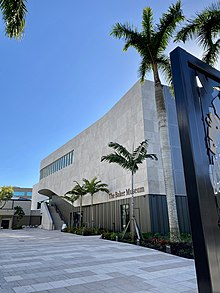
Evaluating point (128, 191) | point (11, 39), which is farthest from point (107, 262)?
point (128, 191)

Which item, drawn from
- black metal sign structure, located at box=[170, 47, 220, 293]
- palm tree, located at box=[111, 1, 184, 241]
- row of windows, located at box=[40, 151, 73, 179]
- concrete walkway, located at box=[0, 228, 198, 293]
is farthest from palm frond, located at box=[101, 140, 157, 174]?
row of windows, located at box=[40, 151, 73, 179]

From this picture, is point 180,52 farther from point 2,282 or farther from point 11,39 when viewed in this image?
point 11,39

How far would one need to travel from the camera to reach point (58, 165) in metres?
38.7

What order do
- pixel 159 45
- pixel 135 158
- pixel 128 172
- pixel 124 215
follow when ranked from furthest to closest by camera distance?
pixel 128 172 < pixel 124 215 < pixel 135 158 < pixel 159 45

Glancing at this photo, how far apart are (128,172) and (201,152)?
1732 centimetres

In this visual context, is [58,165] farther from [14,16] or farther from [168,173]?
[14,16]

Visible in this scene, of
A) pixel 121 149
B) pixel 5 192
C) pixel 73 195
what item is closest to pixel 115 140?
pixel 121 149

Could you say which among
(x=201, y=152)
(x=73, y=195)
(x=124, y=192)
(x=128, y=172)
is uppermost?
(x=128, y=172)

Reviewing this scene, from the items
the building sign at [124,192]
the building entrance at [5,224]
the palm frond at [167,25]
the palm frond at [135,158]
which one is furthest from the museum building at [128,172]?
the building entrance at [5,224]

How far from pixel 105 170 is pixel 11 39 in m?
17.7

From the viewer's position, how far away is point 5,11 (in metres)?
7.43

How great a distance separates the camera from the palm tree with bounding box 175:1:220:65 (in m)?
11.0

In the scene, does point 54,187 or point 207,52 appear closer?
point 207,52

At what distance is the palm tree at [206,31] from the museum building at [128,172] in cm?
769
